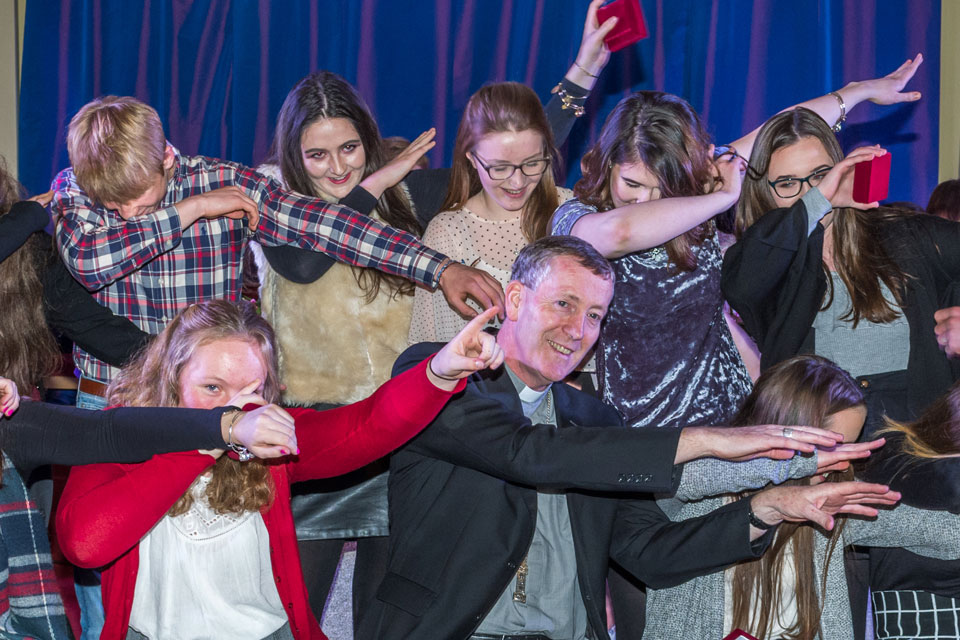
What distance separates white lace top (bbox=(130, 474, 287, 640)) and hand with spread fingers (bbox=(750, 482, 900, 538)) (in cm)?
111

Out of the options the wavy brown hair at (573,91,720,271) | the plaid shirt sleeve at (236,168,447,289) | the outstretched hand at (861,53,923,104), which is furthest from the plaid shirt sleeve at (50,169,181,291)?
the outstretched hand at (861,53,923,104)

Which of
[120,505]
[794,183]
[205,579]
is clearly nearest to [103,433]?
[120,505]

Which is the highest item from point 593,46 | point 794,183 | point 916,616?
point 593,46

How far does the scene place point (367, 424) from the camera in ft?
7.88

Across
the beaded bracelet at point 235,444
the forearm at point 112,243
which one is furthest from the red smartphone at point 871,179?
the forearm at point 112,243

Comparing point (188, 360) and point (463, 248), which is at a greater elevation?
point (463, 248)

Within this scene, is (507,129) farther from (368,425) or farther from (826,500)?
(826,500)

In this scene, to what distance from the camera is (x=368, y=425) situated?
2.40 m

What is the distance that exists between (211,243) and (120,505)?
1.09 m

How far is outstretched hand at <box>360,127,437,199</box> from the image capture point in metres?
3.34

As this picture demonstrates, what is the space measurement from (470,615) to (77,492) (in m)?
0.88

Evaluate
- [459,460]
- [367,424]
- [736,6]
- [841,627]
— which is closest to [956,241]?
[841,627]

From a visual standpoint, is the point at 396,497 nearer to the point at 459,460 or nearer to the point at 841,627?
the point at 459,460

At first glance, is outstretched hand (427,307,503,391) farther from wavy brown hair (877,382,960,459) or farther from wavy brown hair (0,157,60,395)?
wavy brown hair (0,157,60,395)
